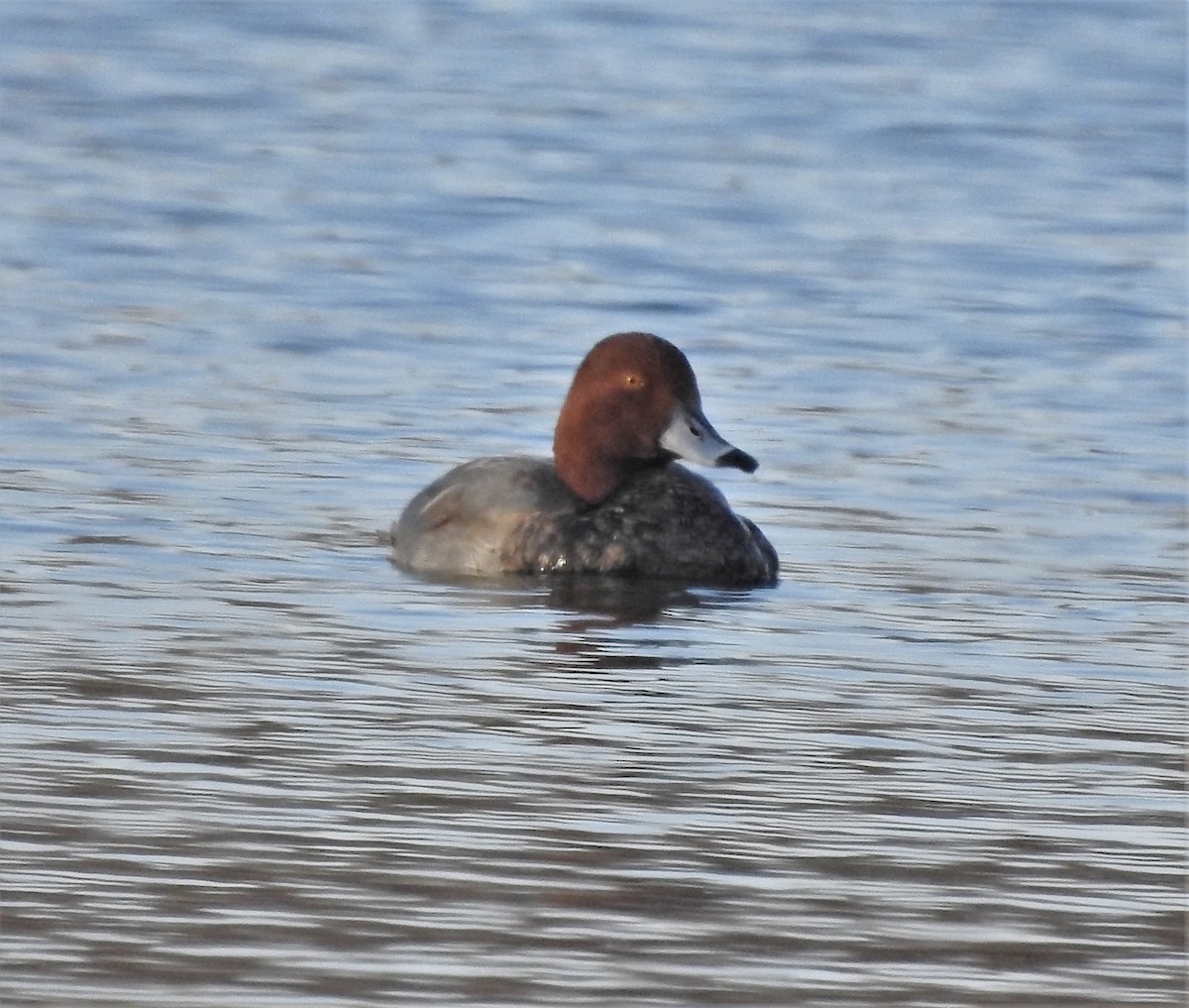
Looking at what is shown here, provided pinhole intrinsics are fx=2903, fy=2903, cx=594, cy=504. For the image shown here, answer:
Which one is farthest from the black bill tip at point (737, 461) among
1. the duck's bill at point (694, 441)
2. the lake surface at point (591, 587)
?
the lake surface at point (591, 587)

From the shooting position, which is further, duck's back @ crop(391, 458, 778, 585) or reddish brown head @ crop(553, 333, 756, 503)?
reddish brown head @ crop(553, 333, 756, 503)

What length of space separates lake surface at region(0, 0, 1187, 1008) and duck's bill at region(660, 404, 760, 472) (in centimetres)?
43

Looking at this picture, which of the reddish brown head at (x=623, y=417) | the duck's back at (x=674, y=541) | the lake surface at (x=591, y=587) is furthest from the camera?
the reddish brown head at (x=623, y=417)

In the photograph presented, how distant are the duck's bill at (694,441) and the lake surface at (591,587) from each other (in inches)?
16.9

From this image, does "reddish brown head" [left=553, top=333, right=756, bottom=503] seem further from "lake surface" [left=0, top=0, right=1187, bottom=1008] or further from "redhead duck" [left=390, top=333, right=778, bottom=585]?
"lake surface" [left=0, top=0, right=1187, bottom=1008]

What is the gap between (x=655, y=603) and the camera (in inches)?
328

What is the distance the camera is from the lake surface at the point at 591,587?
4914mm

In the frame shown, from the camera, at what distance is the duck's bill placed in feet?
29.2

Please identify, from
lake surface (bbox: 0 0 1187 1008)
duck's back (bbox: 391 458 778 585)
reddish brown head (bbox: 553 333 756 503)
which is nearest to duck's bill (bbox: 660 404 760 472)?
reddish brown head (bbox: 553 333 756 503)

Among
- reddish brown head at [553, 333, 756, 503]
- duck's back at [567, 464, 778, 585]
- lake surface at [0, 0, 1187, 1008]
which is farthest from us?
reddish brown head at [553, 333, 756, 503]

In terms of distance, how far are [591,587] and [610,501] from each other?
43cm

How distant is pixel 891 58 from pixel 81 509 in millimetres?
15483

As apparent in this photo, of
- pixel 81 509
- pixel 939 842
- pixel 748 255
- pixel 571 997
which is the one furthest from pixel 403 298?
pixel 571 997

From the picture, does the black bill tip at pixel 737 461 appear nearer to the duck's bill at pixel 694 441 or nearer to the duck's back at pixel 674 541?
the duck's bill at pixel 694 441
